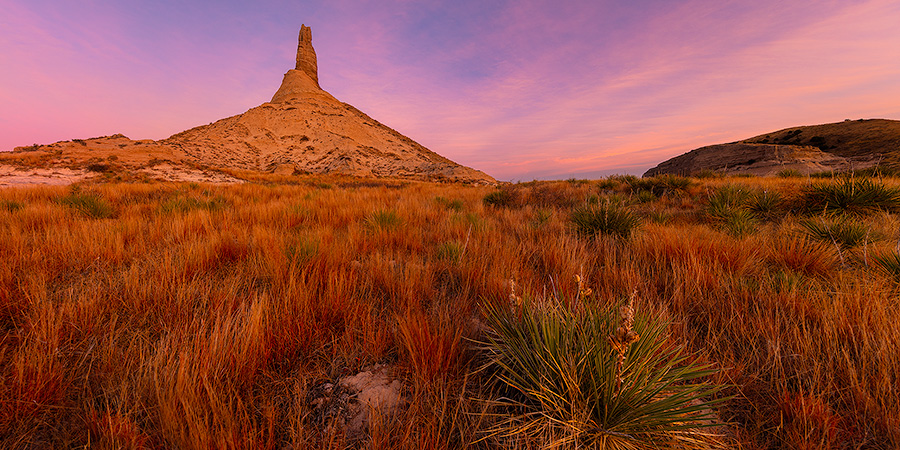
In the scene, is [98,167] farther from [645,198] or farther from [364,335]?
[645,198]

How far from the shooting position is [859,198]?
3361 mm

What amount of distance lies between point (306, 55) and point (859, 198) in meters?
60.4

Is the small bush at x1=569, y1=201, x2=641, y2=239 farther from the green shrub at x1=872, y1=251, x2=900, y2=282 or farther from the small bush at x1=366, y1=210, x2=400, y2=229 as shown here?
the small bush at x1=366, y1=210, x2=400, y2=229

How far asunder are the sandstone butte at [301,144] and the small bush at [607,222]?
20242mm

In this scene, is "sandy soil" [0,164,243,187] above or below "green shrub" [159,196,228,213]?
above

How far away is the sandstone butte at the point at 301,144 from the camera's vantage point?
25.5 metres

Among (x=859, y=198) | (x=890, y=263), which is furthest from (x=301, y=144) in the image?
(x=890, y=263)

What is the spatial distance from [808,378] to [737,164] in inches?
757

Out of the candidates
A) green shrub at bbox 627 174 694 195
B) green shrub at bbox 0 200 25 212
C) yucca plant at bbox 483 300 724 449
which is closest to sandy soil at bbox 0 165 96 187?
green shrub at bbox 0 200 25 212

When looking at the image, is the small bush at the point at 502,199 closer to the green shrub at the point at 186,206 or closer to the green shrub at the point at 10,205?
the green shrub at the point at 186,206

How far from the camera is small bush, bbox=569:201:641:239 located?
297 centimetres

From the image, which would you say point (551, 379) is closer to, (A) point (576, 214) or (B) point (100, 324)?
(B) point (100, 324)

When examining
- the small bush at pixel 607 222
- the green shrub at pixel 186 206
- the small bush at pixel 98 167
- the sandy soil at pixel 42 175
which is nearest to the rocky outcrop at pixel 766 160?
the small bush at pixel 607 222

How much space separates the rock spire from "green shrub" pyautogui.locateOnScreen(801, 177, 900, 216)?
56.0 meters
